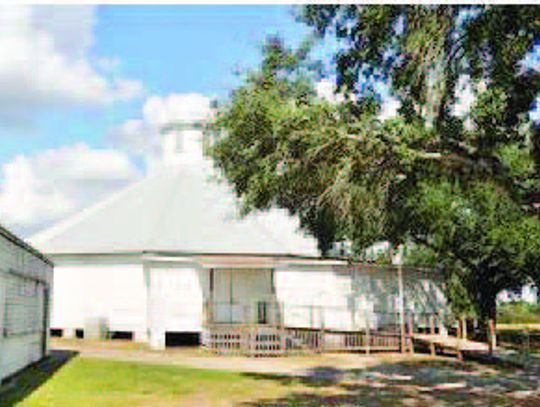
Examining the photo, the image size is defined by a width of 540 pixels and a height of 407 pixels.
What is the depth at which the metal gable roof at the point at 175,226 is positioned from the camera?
32.5 meters

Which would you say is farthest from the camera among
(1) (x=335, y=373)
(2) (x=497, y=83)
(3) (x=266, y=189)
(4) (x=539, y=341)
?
(4) (x=539, y=341)

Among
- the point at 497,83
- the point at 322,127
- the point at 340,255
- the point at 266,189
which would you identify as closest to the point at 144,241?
the point at 340,255

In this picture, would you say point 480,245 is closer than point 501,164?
No

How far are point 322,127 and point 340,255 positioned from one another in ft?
66.8

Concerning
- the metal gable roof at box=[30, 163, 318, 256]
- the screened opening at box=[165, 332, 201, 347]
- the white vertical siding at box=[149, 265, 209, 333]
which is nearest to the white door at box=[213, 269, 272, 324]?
the white vertical siding at box=[149, 265, 209, 333]

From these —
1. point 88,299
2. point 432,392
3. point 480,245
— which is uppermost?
point 480,245

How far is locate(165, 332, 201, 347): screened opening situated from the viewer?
3141 cm

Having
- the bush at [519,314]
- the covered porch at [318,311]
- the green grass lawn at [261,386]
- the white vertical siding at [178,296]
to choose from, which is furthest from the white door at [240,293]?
the bush at [519,314]

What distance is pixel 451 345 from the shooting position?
92.2 feet

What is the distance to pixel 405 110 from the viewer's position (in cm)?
1541

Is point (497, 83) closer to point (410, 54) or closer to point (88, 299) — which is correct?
point (410, 54)

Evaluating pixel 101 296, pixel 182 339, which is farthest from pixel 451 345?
pixel 101 296

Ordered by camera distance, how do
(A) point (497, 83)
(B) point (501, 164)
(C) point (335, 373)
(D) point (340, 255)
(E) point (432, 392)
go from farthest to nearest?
(D) point (340, 255), (C) point (335, 373), (E) point (432, 392), (B) point (501, 164), (A) point (497, 83)

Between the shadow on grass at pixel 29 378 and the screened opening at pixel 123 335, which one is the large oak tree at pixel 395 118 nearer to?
the shadow on grass at pixel 29 378
